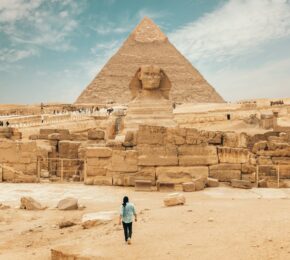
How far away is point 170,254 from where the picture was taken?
3924 millimetres

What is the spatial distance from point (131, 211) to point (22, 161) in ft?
16.3

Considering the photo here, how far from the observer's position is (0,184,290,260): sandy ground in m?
3.98

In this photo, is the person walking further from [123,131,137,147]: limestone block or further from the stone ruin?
[123,131,137,147]: limestone block

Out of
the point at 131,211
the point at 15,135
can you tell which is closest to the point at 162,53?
the point at 15,135

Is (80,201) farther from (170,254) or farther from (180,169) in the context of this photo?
(170,254)

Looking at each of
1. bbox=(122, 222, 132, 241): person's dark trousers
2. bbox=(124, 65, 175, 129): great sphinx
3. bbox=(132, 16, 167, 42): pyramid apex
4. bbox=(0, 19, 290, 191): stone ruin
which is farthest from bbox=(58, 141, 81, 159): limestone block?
bbox=(132, 16, 167, 42): pyramid apex

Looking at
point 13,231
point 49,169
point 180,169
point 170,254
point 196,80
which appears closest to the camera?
point 170,254

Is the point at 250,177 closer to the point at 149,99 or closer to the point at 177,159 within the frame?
the point at 177,159

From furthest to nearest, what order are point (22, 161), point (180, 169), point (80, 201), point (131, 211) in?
point (22, 161), point (180, 169), point (80, 201), point (131, 211)

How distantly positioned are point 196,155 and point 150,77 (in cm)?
577

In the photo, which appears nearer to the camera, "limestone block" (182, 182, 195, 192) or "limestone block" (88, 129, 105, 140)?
"limestone block" (182, 182, 195, 192)

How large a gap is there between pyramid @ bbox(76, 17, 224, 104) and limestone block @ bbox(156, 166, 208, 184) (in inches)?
4562

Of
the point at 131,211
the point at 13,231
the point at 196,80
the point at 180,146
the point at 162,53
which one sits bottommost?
the point at 13,231

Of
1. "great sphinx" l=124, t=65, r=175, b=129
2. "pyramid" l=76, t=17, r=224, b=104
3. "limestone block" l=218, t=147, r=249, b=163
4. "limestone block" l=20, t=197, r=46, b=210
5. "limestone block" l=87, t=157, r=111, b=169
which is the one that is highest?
"pyramid" l=76, t=17, r=224, b=104
